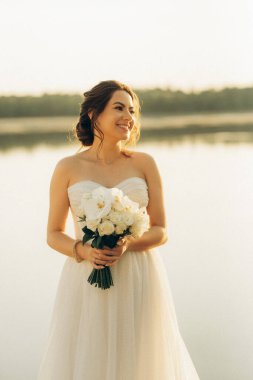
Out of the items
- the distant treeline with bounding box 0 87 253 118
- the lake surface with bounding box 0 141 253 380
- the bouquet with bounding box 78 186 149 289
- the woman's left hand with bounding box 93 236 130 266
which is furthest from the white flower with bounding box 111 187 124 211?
the distant treeline with bounding box 0 87 253 118

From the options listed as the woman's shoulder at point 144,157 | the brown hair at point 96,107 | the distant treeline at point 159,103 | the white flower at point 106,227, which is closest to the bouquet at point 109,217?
the white flower at point 106,227

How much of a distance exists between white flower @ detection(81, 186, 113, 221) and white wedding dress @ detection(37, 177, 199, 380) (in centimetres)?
19

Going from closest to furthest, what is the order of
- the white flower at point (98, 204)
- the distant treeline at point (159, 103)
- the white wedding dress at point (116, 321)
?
the white flower at point (98, 204), the white wedding dress at point (116, 321), the distant treeline at point (159, 103)

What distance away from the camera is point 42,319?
4379mm

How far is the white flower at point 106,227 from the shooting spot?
227cm

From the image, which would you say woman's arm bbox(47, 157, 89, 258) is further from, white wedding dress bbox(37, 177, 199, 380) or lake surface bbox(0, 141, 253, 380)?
lake surface bbox(0, 141, 253, 380)

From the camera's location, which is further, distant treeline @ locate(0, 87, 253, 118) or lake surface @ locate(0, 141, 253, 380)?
distant treeline @ locate(0, 87, 253, 118)

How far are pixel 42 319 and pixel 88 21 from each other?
3364 millimetres

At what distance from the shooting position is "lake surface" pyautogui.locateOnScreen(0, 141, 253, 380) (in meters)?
4.02

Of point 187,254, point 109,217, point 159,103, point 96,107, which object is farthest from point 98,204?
point 159,103

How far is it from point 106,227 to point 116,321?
1.39ft

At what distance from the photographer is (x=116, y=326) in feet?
8.19

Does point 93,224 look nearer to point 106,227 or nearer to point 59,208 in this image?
point 106,227

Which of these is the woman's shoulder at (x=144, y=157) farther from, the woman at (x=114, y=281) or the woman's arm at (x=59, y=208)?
the woman's arm at (x=59, y=208)
